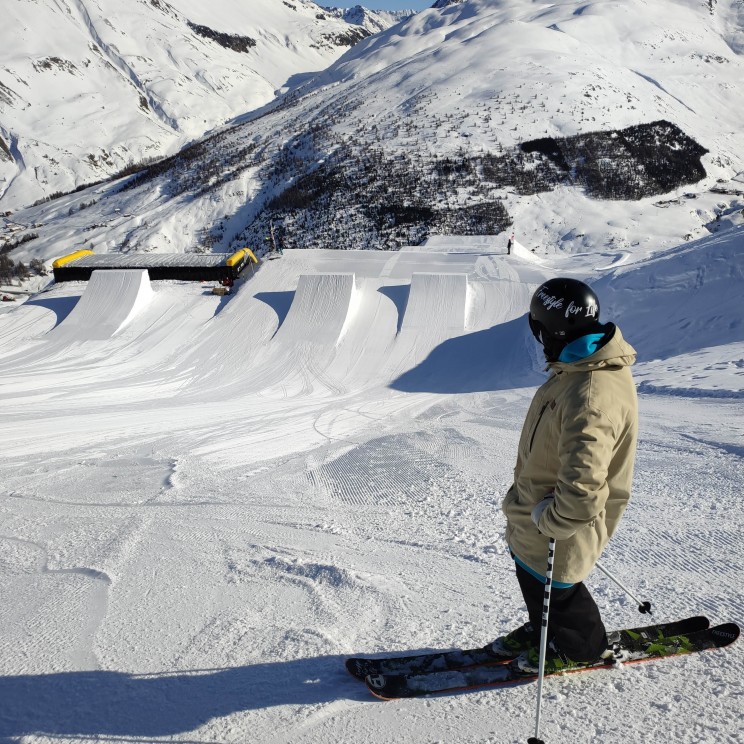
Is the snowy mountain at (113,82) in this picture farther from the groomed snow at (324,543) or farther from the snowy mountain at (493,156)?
the groomed snow at (324,543)

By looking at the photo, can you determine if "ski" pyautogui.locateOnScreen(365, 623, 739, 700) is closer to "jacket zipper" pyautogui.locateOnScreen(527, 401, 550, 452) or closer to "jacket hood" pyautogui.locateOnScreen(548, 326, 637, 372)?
"jacket zipper" pyautogui.locateOnScreen(527, 401, 550, 452)

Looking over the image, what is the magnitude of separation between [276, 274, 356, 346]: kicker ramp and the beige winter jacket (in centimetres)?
1182

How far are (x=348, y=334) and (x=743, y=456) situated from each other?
1020cm

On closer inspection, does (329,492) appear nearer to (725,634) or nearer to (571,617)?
(571,617)

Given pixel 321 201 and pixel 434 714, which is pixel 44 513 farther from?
pixel 321 201

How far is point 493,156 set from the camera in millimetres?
38281

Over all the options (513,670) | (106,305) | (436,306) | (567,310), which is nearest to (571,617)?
(513,670)

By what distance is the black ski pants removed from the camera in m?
2.45

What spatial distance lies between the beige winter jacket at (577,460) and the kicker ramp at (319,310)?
11818mm

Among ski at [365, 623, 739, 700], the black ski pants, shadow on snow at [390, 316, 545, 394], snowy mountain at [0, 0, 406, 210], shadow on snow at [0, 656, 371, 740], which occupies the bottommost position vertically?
shadow on snow at [390, 316, 545, 394]

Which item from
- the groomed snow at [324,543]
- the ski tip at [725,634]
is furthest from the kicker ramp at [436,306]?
the ski tip at [725,634]

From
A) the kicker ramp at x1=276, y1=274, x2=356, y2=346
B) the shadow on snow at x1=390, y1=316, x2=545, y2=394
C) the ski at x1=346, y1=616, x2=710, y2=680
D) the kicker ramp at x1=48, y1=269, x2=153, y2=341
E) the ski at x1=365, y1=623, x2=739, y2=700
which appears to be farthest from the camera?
the kicker ramp at x1=48, y1=269, x2=153, y2=341

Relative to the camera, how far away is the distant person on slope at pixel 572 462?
2033 millimetres

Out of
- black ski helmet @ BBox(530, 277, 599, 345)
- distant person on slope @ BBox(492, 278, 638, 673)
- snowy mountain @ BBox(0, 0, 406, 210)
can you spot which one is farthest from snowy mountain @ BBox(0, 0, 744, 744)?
snowy mountain @ BBox(0, 0, 406, 210)
